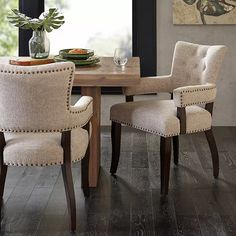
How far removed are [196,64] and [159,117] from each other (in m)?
0.71

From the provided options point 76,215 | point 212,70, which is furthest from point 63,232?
point 212,70

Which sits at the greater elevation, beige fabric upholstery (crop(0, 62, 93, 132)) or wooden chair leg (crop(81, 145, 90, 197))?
beige fabric upholstery (crop(0, 62, 93, 132))

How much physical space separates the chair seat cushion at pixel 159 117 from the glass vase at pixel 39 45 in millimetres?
618

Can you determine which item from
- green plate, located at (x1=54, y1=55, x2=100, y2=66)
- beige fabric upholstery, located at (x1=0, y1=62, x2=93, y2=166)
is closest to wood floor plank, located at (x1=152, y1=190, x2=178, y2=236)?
beige fabric upholstery, located at (x1=0, y1=62, x2=93, y2=166)

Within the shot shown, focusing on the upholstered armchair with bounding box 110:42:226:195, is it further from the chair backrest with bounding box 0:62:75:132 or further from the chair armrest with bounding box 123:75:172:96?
the chair backrest with bounding box 0:62:75:132

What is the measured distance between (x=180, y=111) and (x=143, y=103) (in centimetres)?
40

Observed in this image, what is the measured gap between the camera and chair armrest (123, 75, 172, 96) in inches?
162

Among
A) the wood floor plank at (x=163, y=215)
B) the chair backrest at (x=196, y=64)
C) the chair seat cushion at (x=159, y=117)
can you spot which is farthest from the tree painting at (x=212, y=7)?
the wood floor plank at (x=163, y=215)

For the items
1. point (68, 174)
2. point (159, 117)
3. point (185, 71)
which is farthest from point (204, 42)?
point (68, 174)

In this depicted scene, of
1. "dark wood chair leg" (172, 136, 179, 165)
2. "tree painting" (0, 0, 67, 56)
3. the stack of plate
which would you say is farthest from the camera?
"tree painting" (0, 0, 67, 56)

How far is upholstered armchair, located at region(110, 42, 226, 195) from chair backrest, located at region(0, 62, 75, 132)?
86cm

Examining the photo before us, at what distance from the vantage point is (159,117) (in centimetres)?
359

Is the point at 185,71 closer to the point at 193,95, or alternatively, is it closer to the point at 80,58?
the point at 193,95

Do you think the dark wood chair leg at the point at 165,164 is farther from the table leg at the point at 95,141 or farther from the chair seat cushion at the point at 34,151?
the chair seat cushion at the point at 34,151
